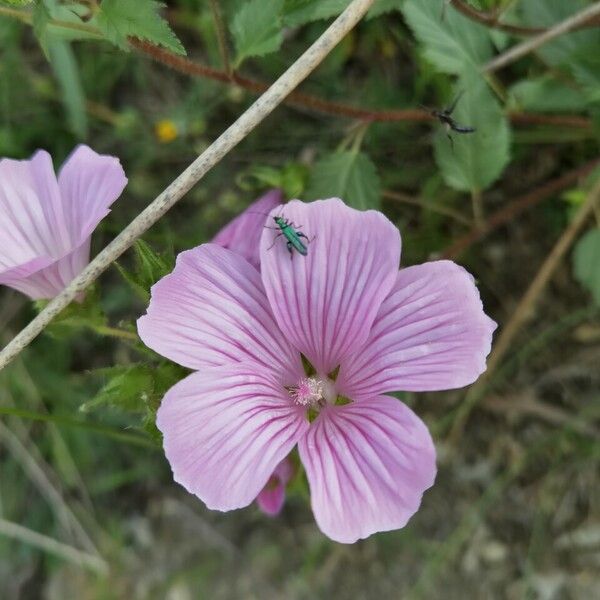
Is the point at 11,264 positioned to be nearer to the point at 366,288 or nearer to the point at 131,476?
the point at 366,288

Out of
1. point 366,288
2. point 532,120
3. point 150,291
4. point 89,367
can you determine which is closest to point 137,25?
point 150,291

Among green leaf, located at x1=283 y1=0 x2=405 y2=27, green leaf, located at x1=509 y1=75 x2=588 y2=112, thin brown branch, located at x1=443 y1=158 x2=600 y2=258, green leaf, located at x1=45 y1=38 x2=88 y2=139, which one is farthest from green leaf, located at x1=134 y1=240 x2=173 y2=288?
green leaf, located at x1=45 y1=38 x2=88 y2=139

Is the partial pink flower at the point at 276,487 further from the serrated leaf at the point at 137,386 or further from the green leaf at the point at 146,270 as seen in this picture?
the green leaf at the point at 146,270

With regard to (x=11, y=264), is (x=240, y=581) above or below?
below

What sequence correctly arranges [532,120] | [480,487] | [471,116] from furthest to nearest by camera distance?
[480,487] < [532,120] < [471,116]

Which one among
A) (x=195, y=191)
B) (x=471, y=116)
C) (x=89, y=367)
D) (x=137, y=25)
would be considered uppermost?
(x=137, y=25)
